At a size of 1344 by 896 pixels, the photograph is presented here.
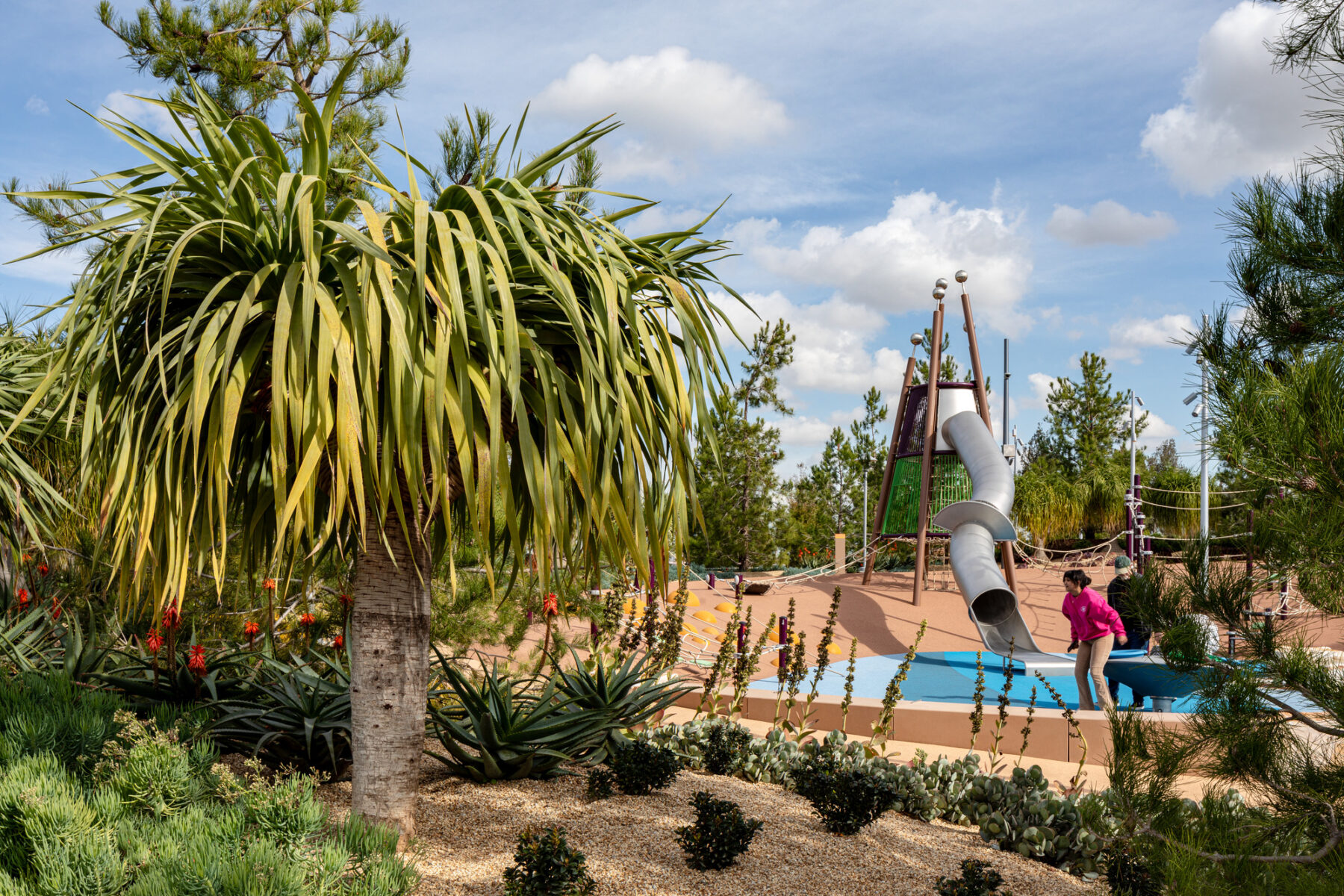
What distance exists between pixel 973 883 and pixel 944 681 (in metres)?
8.39

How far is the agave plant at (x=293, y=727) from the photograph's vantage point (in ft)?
11.6

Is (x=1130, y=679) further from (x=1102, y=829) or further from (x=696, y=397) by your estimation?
(x=696, y=397)

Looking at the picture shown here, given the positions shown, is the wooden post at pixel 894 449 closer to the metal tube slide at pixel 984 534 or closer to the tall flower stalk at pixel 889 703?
the metal tube slide at pixel 984 534

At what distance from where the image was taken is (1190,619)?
7.09ft

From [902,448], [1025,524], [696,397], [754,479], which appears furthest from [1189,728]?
[1025,524]

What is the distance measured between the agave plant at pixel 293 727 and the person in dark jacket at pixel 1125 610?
9.83ft

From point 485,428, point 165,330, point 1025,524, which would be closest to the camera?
point 485,428

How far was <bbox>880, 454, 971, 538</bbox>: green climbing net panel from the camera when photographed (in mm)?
13467

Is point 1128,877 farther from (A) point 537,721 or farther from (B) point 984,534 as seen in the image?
(B) point 984,534

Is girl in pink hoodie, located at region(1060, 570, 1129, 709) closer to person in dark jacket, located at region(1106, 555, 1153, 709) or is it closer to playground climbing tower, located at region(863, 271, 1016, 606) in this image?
person in dark jacket, located at region(1106, 555, 1153, 709)

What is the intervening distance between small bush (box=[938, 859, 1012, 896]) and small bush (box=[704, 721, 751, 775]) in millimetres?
1548

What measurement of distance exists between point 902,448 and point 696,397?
39.1ft

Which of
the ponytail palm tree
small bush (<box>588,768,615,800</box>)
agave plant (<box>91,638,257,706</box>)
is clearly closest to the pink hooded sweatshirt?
small bush (<box>588,768,615,800</box>)

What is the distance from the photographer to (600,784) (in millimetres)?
3609
